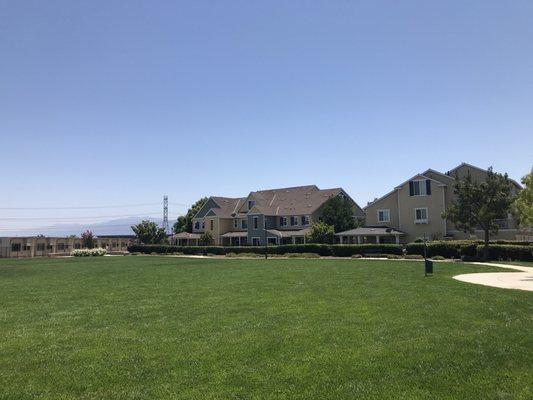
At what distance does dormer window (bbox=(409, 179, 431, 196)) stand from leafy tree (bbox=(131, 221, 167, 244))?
1762 inches

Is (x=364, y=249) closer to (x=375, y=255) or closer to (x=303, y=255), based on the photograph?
(x=375, y=255)

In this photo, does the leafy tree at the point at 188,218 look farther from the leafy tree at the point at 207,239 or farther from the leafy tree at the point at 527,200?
the leafy tree at the point at 527,200

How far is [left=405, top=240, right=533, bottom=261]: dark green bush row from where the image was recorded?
111ft

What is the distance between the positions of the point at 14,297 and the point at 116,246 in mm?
80451

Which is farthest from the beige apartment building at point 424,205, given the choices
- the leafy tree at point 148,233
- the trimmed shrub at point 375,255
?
the leafy tree at point 148,233

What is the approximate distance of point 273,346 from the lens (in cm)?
883

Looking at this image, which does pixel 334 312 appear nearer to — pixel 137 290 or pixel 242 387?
pixel 242 387

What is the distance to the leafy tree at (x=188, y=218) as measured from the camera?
88812 millimetres

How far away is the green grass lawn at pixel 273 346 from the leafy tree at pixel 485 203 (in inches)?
861

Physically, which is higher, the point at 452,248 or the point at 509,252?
the point at 452,248

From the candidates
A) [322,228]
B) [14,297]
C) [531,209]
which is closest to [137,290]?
[14,297]

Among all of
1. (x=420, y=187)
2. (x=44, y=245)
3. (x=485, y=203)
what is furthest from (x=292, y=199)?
(x=44, y=245)

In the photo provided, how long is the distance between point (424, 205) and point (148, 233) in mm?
47157

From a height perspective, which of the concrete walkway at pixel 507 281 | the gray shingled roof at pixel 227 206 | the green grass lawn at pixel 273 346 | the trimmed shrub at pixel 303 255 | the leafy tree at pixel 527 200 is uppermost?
the gray shingled roof at pixel 227 206
